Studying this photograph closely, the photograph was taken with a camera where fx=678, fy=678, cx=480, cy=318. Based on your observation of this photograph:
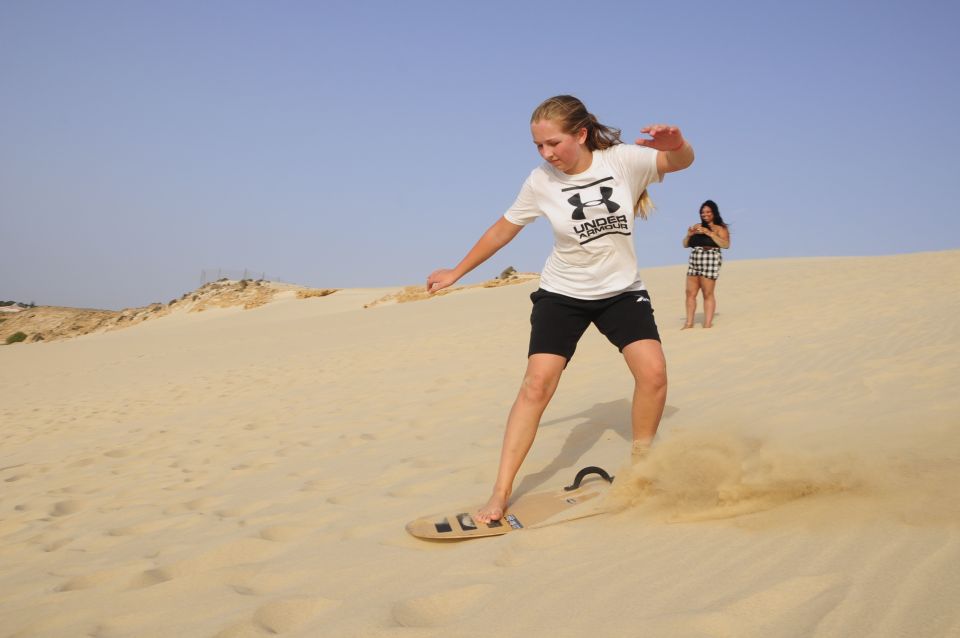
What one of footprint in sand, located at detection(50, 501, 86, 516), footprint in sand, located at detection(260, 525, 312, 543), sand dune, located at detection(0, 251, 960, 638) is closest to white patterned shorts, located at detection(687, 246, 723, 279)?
sand dune, located at detection(0, 251, 960, 638)

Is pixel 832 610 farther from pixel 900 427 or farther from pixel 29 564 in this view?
pixel 29 564

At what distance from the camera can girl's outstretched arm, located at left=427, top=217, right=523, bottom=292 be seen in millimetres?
3445

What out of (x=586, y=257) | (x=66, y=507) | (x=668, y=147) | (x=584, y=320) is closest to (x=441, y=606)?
(x=584, y=320)

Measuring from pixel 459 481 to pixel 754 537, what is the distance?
2.00m

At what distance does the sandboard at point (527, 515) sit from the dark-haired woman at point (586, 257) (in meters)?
0.19

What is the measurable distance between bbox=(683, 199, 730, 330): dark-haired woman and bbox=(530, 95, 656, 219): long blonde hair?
6127 mm

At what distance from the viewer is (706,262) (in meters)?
9.40

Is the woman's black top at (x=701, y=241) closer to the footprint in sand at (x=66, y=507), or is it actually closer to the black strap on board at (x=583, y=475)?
the black strap on board at (x=583, y=475)

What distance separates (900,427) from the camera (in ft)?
9.64

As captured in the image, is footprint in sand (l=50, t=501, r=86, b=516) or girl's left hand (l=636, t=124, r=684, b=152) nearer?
girl's left hand (l=636, t=124, r=684, b=152)

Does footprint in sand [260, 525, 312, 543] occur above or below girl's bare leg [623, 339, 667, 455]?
below

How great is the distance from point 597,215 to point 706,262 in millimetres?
6801

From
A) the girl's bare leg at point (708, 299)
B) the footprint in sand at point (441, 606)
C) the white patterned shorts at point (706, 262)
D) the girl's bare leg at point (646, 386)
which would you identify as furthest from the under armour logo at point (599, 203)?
the girl's bare leg at point (708, 299)

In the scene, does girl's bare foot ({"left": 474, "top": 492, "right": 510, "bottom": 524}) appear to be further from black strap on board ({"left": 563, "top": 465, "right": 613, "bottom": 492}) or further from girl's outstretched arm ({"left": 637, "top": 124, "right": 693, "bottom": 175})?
girl's outstretched arm ({"left": 637, "top": 124, "right": 693, "bottom": 175})
